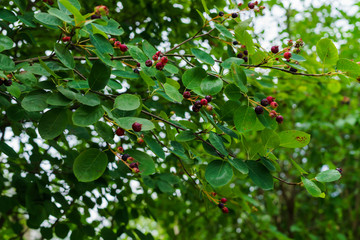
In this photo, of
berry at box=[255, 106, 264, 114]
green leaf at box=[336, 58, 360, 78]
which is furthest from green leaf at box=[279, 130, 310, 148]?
green leaf at box=[336, 58, 360, 78]

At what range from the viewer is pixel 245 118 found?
1076mm

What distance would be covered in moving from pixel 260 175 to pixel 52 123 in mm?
656

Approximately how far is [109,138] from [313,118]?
3568 millimetres

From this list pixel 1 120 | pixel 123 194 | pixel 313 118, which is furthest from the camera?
pixel 313 118

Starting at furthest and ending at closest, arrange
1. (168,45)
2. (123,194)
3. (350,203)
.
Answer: (350,203), (168,45), (123,194)

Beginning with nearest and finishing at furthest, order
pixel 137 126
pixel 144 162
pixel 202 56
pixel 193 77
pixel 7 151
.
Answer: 1. pixel 137 126
2. pixel 144 162
3. pixel 193 77
4. pixel 202 56
5. pixel 7 151

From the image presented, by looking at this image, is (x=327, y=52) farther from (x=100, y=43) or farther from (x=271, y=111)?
(x=100, y=43)

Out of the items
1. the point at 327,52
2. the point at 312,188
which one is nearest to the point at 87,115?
the point at 312,188

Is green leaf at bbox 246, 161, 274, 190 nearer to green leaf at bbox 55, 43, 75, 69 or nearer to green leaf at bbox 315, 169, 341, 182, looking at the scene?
green leaf at bbox 315, 169, 341, 182

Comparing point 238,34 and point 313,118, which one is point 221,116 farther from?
point 313,118

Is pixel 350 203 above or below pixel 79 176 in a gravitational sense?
below

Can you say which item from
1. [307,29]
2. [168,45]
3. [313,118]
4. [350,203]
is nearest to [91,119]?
[168,45]

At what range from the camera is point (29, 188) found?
171cm

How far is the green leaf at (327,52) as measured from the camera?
1.22 meters
